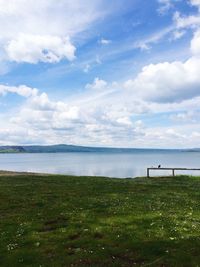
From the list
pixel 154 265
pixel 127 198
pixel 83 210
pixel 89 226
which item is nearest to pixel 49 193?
pixel 127 198

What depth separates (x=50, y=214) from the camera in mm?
27688

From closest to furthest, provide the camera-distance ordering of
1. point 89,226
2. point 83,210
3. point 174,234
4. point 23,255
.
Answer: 1. point 23,255
2. point 174,234
3. point 89,226
4. point 83,210

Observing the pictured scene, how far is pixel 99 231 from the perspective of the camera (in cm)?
2195

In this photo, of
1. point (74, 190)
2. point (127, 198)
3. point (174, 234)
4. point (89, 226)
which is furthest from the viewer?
point (74, 190)

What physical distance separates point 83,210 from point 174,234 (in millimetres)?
9663

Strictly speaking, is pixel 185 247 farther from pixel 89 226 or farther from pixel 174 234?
pixel 89 226

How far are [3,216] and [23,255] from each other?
33.0 feet

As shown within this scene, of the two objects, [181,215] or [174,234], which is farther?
[181,215]

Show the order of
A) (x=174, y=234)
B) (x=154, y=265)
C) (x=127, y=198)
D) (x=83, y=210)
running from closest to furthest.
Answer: (x=154, y=265), (x=174, y=234), (x=83, y=210), (x=127, y=198)

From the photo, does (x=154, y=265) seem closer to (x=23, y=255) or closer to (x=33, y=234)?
(x=23, y=255)

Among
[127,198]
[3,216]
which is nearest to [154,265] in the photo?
[3,216]

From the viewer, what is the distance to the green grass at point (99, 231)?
57.2 feet

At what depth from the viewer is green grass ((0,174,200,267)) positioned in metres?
17.4

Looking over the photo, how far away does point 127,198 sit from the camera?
35625 mm
